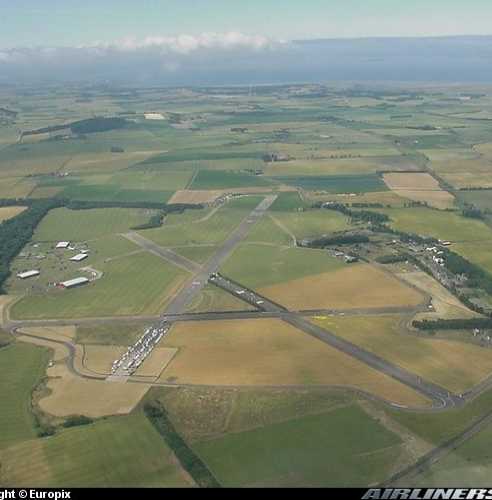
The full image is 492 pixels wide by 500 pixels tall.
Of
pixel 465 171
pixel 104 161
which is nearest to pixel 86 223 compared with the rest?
pixel 104 161

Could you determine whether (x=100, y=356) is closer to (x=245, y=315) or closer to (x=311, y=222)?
(x=245, y=315)

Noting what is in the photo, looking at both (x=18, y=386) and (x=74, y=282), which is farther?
(x=74, y=282)

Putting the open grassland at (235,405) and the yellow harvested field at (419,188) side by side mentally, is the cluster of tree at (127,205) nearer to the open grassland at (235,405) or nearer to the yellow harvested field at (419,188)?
the yellow harvested field at (419,188)

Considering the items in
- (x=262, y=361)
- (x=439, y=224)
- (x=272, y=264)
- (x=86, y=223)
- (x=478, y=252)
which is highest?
(x=439, y=224)

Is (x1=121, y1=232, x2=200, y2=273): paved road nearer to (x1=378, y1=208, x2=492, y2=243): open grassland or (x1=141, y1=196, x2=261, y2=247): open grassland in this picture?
(x1=141, y1=196, x2=261, y2=247): open grassland

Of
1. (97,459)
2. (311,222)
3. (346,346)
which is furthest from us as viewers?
(311,222)

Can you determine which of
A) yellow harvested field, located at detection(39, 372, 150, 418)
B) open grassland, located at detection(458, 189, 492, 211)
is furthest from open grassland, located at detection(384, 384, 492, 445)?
open grassland, located at detection(458, 189, 492, 211)
